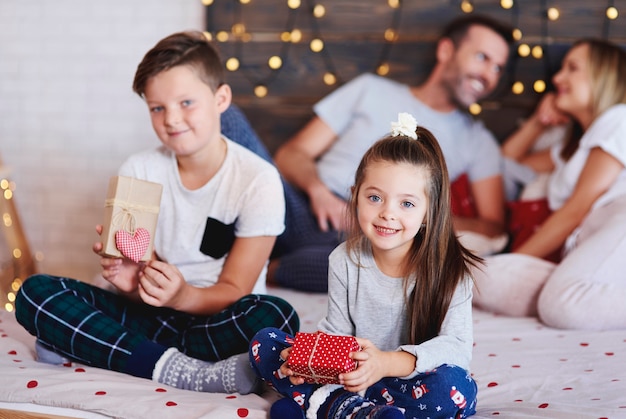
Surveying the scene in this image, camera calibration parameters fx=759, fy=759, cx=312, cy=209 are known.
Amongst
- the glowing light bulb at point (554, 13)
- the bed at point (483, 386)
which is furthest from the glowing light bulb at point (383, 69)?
the bed at point (483, 386)

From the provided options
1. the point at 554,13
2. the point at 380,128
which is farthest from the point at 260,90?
the point at 554,13

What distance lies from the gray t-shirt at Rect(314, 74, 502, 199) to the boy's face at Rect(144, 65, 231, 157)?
0.79 meters

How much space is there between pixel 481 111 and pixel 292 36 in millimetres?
666

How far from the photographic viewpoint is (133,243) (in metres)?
1.37

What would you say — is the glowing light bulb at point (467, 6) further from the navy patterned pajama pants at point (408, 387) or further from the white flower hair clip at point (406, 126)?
the navy patterned pajama pants at point (408, 387)

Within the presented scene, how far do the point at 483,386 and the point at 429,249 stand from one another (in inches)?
11.9

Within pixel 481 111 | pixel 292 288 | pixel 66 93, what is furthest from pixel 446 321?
pixel 66 93

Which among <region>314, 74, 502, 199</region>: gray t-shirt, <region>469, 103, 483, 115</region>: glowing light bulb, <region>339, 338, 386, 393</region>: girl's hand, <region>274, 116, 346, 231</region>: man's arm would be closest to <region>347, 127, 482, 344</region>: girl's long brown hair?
<region>339, 338, 386, 393</region>: girl's hand

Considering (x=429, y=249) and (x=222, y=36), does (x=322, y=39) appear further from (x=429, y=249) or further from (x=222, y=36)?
(x=429, y=249)

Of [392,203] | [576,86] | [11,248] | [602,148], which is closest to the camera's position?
[392,203]

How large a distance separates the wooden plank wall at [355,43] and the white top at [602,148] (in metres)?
0.37

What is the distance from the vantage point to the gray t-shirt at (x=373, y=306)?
4.09ft

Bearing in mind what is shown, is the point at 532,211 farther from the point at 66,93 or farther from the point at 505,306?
the point at 66,93

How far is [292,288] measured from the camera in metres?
2.04
